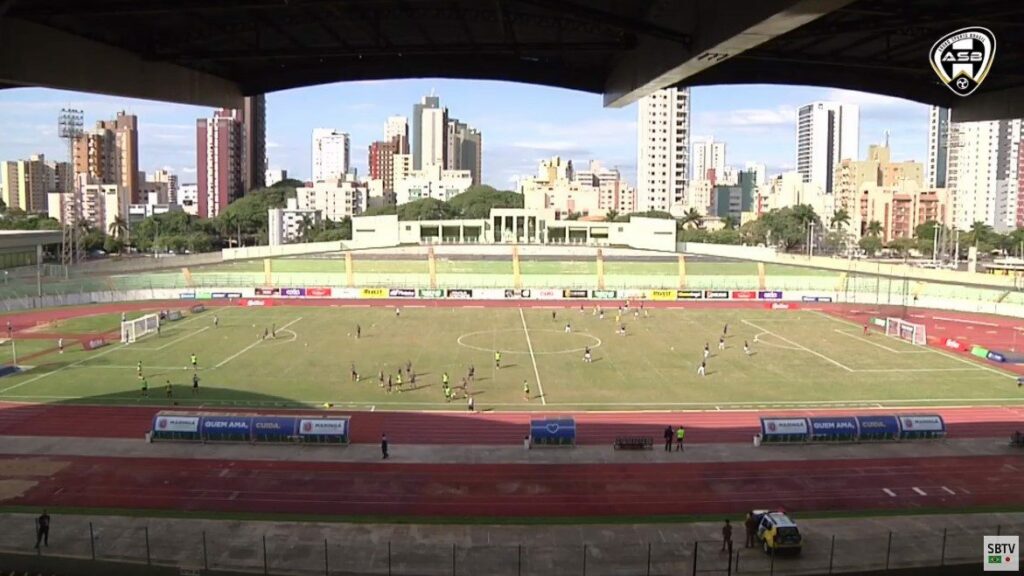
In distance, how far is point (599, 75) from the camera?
20.6 m

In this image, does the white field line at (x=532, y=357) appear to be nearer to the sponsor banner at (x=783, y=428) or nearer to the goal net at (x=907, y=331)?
the sponsor banner at (x=783, y=428)

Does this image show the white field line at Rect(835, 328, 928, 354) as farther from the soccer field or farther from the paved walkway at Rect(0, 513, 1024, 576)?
the paved walkway at Rect(0, 513, 1024, 576)

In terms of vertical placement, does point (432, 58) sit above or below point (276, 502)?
above

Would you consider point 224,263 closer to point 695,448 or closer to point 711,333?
point 711,333

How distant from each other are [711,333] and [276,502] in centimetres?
4421

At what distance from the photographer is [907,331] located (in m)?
60.7

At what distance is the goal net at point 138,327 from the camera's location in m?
57.4

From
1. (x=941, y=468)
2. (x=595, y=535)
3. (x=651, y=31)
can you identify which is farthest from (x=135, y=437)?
(x=941, y=468)

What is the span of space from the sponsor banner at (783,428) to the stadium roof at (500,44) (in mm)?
14833

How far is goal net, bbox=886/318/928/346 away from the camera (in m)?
59.0

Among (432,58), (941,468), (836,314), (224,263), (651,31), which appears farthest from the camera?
(224,263)

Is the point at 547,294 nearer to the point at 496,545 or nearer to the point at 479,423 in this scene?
the point at 479,423

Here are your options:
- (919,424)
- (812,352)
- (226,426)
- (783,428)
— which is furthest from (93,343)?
(919,424)

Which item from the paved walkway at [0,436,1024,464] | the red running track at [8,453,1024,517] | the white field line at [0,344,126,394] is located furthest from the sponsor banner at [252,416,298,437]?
the white field line at [0,344,126,394]
